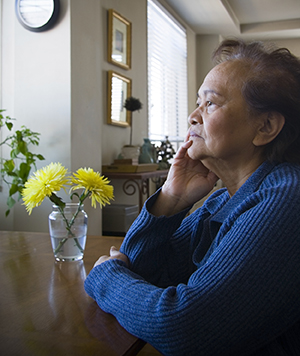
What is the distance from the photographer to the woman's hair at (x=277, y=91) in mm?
978

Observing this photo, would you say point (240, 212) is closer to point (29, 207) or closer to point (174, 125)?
point (29, 207)

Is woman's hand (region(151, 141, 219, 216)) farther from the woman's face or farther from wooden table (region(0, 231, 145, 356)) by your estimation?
wooden table (region(0, 231, 145, 356))

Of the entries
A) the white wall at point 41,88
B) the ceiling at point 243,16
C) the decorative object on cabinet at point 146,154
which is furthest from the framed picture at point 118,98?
the ceiling at point 243,16

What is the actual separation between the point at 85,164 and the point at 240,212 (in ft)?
7.62

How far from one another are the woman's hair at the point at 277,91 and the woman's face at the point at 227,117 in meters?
0.03

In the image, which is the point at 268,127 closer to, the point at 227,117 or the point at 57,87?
the point at 227,117

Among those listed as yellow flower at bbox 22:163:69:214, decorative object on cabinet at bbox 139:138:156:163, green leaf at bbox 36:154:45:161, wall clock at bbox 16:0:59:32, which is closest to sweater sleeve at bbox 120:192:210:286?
yellow flower at bbox 22:163:69:214

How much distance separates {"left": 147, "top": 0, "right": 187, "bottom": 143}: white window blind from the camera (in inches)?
202

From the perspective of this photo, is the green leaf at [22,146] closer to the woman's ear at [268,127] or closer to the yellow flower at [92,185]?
the yellow flower at [92,185]

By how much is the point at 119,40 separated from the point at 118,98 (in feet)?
1.97

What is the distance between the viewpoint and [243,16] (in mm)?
6500

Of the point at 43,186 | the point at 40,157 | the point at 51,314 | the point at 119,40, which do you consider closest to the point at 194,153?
the point at 43,186

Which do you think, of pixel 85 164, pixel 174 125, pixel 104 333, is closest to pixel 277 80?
pixel 104 333

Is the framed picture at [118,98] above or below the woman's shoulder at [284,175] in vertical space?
above
